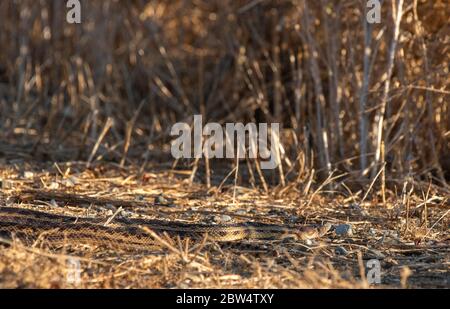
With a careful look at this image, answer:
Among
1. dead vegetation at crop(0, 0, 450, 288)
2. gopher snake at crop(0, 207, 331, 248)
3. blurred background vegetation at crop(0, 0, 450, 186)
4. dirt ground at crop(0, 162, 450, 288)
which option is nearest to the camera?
dirt ground at crop(0, 162, 450, 288)

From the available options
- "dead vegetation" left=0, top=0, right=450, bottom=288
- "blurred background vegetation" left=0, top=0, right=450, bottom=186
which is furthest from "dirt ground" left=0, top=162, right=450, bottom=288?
"blurred background vegetation" left=0, top=0, right=450, bottom=186

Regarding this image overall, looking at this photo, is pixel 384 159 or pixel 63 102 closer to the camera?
pixel 384 159

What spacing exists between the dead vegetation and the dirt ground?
0.04ft

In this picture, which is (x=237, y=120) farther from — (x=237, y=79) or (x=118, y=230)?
(x=118, y=230)

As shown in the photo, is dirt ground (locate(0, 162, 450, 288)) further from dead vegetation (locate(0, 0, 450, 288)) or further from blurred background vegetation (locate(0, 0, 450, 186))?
blurred background vegetation (locate(0, 0, 450, 186))

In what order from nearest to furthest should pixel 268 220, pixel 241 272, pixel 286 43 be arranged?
1. pixel 241 272
2. pixel 268 220
3. pixel 286 43

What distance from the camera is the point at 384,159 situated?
518cm

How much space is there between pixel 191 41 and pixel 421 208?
162 inches

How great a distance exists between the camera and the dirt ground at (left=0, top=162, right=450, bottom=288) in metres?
3.46

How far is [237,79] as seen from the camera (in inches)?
279

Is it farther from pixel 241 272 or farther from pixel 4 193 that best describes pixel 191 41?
pixel 241 272
